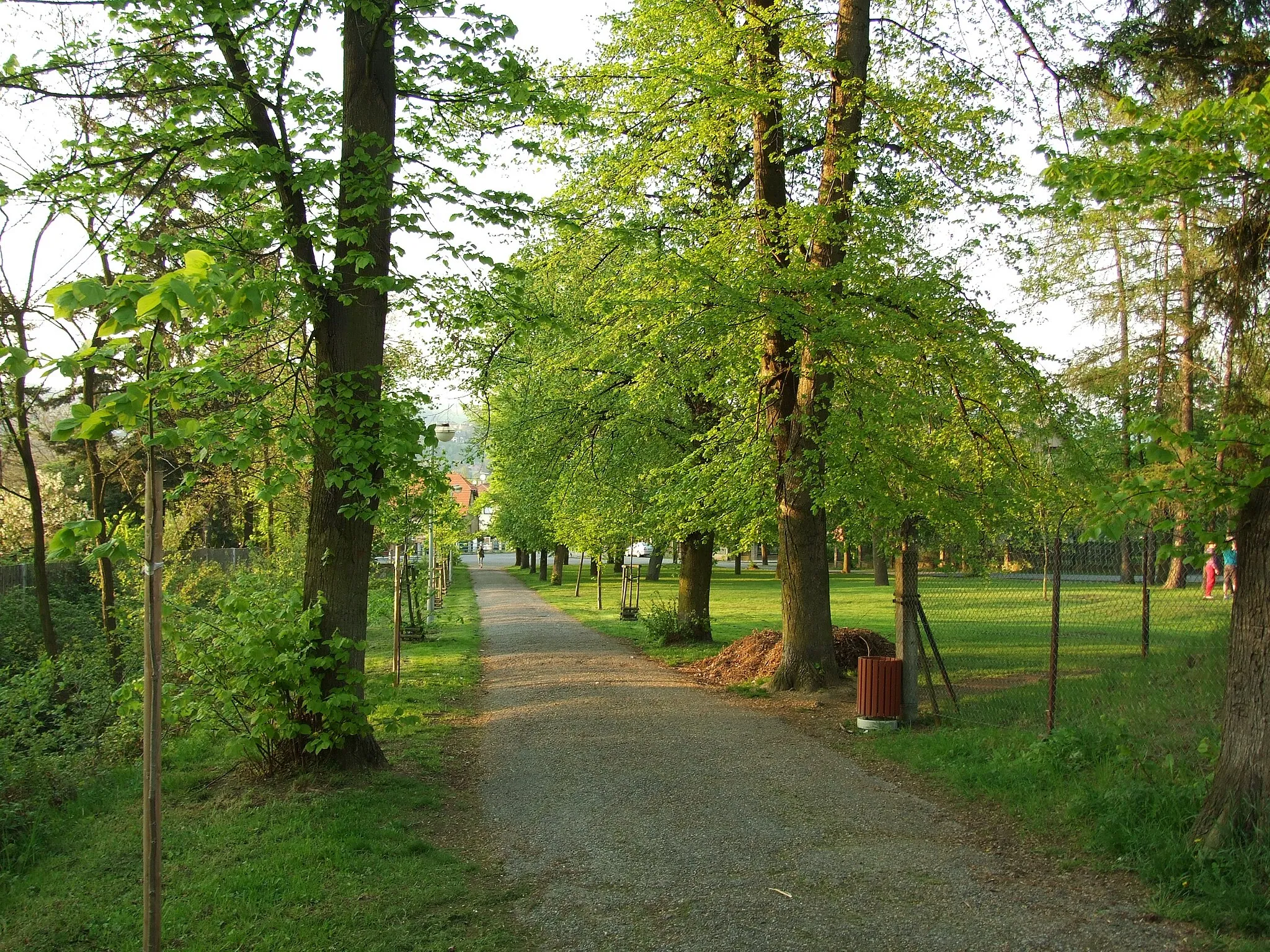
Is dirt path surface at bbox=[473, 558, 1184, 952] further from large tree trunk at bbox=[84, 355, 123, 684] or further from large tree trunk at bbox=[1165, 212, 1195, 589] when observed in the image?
large tree trunk at bbox=[1165, 212, 1195, 589]

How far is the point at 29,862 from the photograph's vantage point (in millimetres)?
6719

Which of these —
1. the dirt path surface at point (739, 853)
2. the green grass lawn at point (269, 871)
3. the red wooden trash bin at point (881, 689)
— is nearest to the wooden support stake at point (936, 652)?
the red wooden trash bin at point (881, 689)

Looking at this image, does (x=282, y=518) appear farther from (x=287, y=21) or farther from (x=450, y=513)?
(x=287, y=21)

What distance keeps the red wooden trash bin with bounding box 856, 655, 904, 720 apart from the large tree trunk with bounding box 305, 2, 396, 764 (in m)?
4.93

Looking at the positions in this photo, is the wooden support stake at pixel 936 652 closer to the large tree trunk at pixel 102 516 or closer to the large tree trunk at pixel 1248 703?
the large tree trunk at pixel 1248 703

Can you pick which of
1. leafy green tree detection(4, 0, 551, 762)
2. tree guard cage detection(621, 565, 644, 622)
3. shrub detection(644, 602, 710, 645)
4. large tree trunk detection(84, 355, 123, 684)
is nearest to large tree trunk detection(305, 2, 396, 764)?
leafy green tree detection(4, 0, 551, 762)

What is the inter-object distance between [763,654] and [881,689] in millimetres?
4237

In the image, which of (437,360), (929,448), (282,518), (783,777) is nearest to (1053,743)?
(783,777)

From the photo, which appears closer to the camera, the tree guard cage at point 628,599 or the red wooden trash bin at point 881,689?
the red wooden trash bin at point 881,689

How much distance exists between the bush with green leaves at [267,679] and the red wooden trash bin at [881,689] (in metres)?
5.13

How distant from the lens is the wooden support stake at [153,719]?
395 centimetres

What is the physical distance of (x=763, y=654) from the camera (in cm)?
1411

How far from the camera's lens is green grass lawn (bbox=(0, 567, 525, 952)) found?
5.01 m

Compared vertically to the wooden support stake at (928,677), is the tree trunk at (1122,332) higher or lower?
higher
